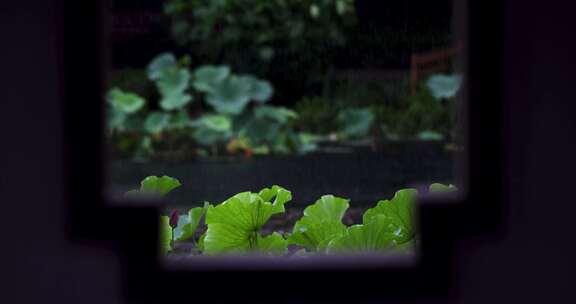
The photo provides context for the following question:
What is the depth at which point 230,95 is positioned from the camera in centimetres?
370

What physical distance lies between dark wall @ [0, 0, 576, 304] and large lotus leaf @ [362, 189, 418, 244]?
13.1 inches

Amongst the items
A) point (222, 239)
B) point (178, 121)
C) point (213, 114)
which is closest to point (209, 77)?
point (213, 114)

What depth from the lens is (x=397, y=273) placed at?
34 cm

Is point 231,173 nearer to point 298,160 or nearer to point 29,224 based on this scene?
point 298,160

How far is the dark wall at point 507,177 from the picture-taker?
33 centimetres

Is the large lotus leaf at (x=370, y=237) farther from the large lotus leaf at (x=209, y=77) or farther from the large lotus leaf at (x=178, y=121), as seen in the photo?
the large lotus leaf at (x=209, y=77)

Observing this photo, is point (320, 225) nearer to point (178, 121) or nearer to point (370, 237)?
point (370, 237)

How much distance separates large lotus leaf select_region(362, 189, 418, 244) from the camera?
68cm

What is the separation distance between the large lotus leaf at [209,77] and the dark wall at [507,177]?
3436 mm

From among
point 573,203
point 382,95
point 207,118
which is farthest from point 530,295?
point 207,118

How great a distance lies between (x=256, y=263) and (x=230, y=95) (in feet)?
11.1

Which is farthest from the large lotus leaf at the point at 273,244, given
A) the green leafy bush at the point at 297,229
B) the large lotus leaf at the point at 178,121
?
the large lotus leaf at the point at 178,121

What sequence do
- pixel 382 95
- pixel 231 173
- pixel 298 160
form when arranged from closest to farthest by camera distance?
pixel 382 95 < pixel 298 160 < pixel 231 173

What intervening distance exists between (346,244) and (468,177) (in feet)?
1.04
